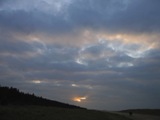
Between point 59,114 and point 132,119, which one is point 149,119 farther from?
point 59,114

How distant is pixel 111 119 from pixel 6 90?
2566 centimetres

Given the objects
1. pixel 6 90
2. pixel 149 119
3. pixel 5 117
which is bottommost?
pixel 5 117

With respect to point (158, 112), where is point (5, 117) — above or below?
below

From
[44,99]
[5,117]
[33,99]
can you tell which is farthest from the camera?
[44,99]

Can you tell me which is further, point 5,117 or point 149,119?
point 149,119

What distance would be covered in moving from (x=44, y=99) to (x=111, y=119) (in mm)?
28358

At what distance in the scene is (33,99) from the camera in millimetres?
72875

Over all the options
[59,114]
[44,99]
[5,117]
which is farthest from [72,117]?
[44,99]

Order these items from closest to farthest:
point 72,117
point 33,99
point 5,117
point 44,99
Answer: point 5,117 < point 72,117 < point 33,99 < point 44,99

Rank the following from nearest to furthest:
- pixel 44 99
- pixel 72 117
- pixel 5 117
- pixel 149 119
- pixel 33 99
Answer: pixel 5 117, pixel 72 117, pixel 149 119, pixel 33 99, pixel 44 99

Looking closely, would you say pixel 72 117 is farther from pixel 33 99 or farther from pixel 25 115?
pixel 33 99

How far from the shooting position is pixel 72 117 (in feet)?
162

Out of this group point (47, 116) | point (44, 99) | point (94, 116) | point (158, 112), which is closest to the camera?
point (47, 116)

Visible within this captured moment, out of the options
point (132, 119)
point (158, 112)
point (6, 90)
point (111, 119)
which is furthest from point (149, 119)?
point (6, 90)
